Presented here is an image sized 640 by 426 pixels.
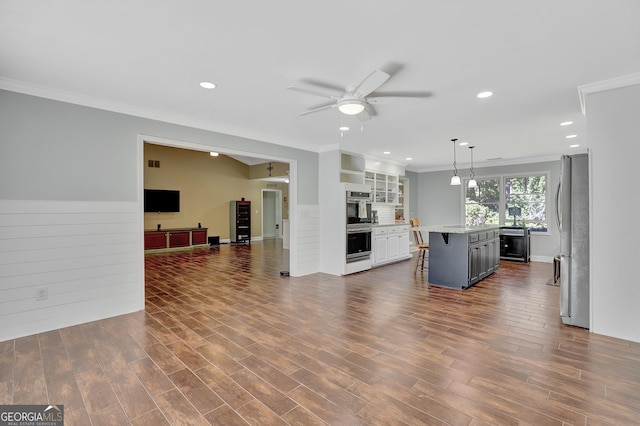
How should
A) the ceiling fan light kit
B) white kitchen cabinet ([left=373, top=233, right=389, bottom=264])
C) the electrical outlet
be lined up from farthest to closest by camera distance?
white kitchen cabinet ([left=373, top=233, right=389, bottom=264]), the electrical outlet, the ceiling fan light kit

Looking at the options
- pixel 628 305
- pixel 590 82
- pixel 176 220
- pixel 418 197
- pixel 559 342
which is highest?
pixel 590 82

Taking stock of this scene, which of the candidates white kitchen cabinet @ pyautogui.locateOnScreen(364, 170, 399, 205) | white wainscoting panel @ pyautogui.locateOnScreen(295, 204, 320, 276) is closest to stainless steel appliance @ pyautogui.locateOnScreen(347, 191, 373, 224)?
white wainscoting panel @ pyautogui.locateOnScreen(295, 204, 320, 276)

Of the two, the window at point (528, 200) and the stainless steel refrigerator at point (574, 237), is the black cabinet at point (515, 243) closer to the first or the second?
the window at point (528, 200)

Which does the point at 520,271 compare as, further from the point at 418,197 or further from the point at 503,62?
the point at 503,62

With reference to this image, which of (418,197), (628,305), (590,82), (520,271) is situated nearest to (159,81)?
(590,82)

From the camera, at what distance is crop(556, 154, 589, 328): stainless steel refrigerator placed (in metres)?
3.27

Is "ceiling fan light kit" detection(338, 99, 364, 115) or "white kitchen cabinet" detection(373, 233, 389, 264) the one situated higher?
"ceiling fan light kit" detection(338, 99, 364, 115)

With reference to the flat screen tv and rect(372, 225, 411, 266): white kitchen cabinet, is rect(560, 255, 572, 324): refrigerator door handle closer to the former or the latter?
rect(372, 225, 411, 266): white kitchen cabinet

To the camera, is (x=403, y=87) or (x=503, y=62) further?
(x=403, y=87)

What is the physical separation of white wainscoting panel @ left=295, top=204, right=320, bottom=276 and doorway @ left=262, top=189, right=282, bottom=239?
22.7 feet

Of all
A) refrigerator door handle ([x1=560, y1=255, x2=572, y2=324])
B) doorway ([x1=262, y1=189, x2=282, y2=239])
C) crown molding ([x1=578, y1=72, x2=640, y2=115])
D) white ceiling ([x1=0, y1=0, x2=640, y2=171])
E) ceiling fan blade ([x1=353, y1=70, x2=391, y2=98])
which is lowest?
refrigerator door handle ([x1=560, y1=255, x2=572, y2=324])

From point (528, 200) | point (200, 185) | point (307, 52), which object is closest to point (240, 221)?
point (200, 185)

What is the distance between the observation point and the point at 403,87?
3.14 m

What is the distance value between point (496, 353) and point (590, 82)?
2.86 m
